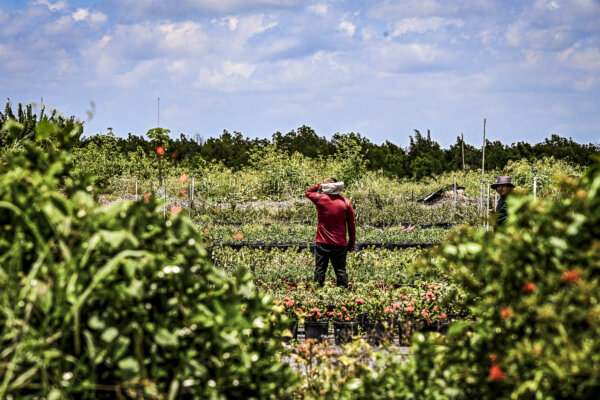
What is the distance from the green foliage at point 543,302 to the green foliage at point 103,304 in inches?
29.4

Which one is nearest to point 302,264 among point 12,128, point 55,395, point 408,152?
point 12,128

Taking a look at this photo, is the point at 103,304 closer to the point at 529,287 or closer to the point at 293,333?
the point at 529,287

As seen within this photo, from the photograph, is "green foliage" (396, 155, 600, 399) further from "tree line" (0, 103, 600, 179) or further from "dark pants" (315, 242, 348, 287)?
"tree line" (0, 103, 600, 179)

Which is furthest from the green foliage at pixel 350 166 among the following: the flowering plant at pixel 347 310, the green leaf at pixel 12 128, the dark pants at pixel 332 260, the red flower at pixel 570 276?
the red flower at pixel 570 276

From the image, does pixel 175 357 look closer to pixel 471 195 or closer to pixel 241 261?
pixel 241 261

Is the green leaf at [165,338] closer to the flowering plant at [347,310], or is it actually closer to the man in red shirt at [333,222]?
the flowering plant at [347,310]

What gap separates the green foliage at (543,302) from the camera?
4.73 ft

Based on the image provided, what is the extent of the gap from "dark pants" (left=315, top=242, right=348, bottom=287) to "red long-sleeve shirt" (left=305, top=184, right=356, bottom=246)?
0.08 meters

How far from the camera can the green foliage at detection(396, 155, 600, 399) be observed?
1440mm

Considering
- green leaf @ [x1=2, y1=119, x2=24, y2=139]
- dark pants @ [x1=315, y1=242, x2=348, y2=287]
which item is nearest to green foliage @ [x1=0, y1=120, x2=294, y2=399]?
green leaf @ [x1=2, y1=119, x2=24, y2=139]

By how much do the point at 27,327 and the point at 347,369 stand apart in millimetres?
1753

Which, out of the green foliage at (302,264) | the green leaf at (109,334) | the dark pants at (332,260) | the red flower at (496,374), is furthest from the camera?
the green foliage at (302,264)

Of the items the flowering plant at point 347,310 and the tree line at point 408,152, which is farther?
the tree line at point 408,152

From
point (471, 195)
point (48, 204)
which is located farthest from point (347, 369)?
point (471, 195)
